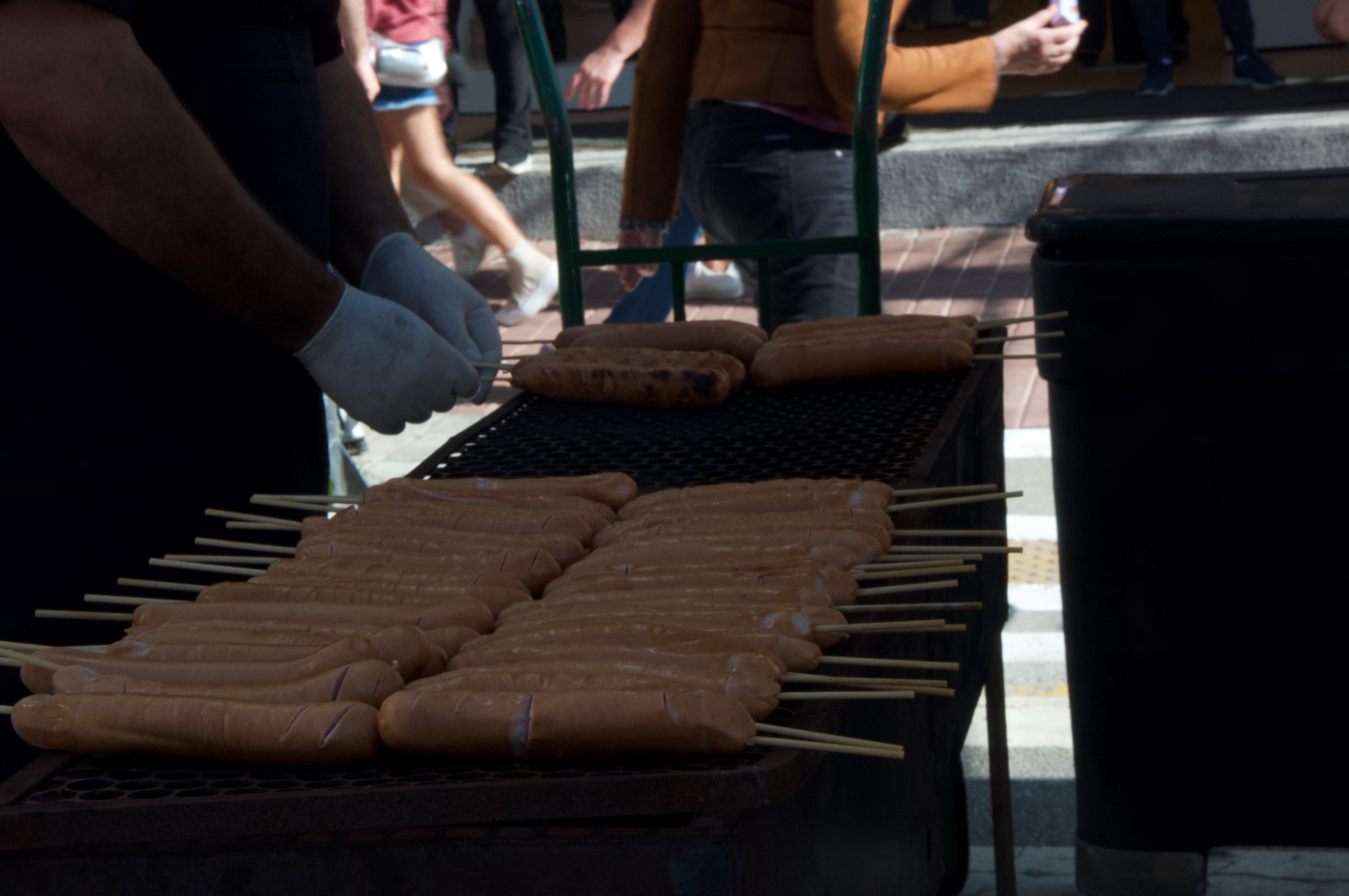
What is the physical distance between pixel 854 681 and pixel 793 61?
2846 mm

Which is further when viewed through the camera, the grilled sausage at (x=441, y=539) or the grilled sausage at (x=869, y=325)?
the grilled sausage at (x=869, y=325)

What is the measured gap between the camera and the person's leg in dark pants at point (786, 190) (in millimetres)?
3998

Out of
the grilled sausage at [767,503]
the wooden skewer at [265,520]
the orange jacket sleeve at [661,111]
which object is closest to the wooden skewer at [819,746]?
the grilled sausage at [767,503]

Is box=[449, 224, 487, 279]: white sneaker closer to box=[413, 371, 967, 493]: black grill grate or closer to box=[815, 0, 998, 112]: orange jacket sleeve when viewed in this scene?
box=[815, 0, 998, 112]: orange jacket sleeve

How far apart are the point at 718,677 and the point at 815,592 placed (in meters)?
0.27

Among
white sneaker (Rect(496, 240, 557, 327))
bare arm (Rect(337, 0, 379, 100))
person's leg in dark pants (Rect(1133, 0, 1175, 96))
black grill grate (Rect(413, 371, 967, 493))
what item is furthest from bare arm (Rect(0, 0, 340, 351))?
person's leg in dark pants (Rect(1133, 0, 1175, 96))

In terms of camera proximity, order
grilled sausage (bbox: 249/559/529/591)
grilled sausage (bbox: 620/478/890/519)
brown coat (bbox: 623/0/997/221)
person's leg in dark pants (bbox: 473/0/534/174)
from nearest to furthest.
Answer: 1. grilled sausage (bbox: 249/559/529/591)
2. grilled sausage (bbox: 620/478/890/519)
3. brown coat (bbox: 623/0/997/221)
4. person's leg in dark pants (bbox: 473/0/534/174)

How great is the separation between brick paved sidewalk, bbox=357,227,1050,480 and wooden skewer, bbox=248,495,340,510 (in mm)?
3906

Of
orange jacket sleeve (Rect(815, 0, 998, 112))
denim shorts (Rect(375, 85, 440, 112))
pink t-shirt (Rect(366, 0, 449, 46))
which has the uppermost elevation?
pink t-shirt (Rect(366, 0, 449, 46))

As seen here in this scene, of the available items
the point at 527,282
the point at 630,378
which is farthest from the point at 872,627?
the point at 527,282

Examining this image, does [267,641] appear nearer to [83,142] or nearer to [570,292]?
[83,142]

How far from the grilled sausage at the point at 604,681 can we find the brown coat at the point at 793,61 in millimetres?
2662

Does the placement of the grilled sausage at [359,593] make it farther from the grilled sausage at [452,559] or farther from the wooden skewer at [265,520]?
the wooden skewer at [265,520]

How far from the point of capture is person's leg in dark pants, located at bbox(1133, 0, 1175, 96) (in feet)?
34.8
